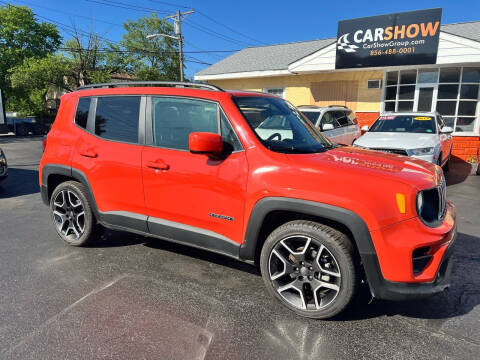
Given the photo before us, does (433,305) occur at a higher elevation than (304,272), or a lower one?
lower

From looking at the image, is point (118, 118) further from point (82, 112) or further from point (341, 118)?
point (341, 118)

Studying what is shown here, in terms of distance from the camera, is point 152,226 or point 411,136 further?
point 411,136

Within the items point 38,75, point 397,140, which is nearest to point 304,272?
point 397,140

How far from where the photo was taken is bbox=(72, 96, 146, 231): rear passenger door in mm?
3361

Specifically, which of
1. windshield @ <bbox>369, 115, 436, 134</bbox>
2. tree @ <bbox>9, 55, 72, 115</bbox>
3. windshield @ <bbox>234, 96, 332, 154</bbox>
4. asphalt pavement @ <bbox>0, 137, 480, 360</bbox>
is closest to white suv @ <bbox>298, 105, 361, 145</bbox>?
windshield @ <bbox>369, 115, 436, 134</bbox>

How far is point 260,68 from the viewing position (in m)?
15.4

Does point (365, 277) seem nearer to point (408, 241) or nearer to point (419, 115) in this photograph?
point (408, 241)

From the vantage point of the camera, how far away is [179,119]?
3.17 meters

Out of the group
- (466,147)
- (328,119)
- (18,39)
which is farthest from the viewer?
(18,39)

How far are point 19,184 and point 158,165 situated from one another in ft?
21.5

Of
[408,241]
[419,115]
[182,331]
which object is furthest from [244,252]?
[419,115]

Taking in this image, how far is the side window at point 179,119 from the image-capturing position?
9.98 ft

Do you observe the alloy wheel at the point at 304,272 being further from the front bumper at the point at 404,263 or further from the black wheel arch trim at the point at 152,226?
the black wheel arch trim at the point at 152,226

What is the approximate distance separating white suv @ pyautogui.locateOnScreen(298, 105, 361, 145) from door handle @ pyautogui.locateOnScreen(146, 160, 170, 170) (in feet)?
18.5
